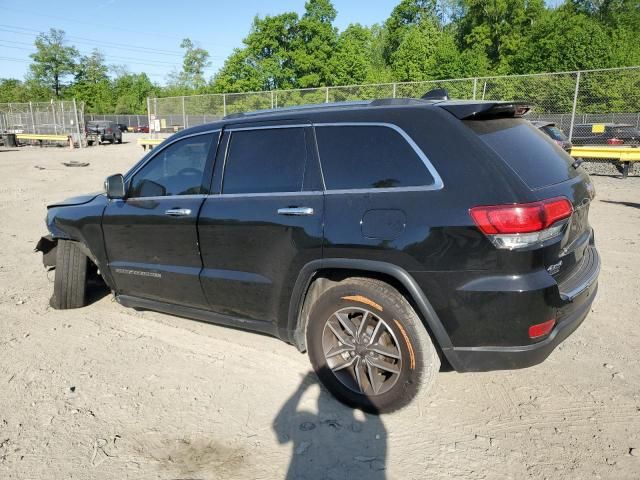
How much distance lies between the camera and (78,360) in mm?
3848

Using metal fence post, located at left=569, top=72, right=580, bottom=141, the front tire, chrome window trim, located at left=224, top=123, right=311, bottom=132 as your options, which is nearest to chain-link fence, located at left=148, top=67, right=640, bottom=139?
metal fence post, located at left=569, top=72, right=580, bottom=141

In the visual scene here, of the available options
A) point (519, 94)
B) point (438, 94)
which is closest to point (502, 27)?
point (519, 94)

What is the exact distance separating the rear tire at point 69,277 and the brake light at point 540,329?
394 centimetres

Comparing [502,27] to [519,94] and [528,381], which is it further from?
[528,381]

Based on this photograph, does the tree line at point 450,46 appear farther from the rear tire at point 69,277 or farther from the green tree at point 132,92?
the rear tire at point 69,277

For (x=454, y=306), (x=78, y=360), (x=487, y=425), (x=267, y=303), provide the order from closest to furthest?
(x=454, y=306) → (x=487, y=425) → (x=267, y=303) → (x=78, y=360)

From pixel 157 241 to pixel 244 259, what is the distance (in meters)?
0.93

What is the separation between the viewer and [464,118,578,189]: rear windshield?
272cm

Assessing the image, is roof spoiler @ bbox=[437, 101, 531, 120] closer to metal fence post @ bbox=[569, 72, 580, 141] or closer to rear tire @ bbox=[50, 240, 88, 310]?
rear tire @ bbox=[50, 240, 88, 310]

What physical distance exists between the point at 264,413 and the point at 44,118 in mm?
36284

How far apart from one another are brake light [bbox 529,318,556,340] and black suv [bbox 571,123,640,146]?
42.0 ft

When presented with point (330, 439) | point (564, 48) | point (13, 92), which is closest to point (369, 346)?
point (330, 439)

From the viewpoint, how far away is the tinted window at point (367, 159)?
2.79 m

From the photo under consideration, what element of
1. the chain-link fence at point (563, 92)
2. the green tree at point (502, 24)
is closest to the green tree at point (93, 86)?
the green tree at point (502, 24)
